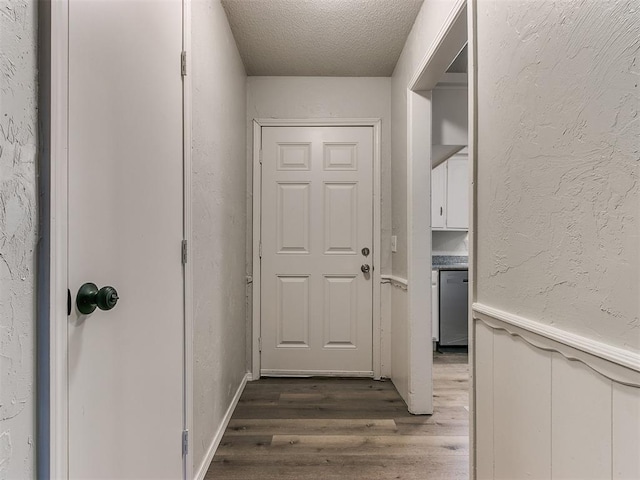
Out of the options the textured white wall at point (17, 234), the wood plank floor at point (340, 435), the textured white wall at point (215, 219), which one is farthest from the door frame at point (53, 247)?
the wood plank floor at point (340, 435)

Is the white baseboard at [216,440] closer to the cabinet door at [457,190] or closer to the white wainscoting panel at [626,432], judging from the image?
the white wainscoting panel at [626,432]

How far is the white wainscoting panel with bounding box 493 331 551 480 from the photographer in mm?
877

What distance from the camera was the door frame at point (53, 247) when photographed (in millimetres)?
627

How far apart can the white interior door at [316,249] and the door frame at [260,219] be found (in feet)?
0.12

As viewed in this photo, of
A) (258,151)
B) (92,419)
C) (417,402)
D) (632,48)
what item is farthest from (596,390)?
(258,151)

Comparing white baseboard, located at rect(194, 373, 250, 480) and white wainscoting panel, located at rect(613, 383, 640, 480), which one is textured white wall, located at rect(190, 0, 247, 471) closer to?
white baseboard, located at rect(194, 373, 250, 480)

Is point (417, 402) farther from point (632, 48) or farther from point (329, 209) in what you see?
point (632, 48)

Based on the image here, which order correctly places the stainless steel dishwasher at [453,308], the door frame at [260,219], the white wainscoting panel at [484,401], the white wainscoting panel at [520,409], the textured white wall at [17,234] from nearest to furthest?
the textured white wall at [17,234]
the white wainscoting panel at [520,409]
the white wainscoting panel at [484,401]
the door frame at [260,219]
the stainless steel dishwasher at [453,308]

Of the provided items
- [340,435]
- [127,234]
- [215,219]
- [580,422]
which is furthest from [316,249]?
[580,422]

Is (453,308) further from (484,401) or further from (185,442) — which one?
(185,442)

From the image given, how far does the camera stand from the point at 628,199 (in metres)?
0.64

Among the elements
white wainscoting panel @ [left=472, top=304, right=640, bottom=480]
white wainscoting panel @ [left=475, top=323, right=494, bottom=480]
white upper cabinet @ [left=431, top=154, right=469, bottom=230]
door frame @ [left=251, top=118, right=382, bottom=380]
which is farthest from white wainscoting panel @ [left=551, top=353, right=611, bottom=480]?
white upper cabinet @ [left=431, top=154, right=469, bottom=230]

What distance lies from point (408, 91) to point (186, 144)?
60.1 inches

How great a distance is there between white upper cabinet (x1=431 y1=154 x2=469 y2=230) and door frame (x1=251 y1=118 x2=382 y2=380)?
1.53m
